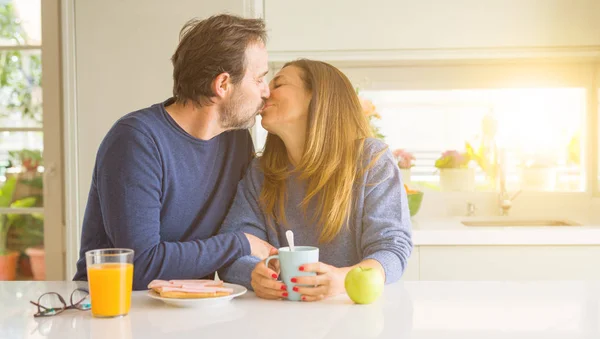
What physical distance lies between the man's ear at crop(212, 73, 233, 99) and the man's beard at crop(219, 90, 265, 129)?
2cm

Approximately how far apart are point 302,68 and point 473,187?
1.77 metres

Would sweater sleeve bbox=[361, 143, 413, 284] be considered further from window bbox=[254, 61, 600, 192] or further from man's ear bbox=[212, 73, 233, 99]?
window bbox=[254, 61, 600, 192]

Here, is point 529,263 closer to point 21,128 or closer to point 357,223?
A: point 357,223

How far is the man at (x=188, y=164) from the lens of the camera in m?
1.58

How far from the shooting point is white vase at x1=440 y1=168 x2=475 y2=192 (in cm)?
343

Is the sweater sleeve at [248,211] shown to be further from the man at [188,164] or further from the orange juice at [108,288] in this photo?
the orange juice at [108,288]

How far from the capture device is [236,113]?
186cm

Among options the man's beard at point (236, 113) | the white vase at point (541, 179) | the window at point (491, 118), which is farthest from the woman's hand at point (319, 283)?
the white vase at point (541, 179)

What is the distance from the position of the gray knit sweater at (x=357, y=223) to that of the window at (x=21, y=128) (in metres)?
1.66

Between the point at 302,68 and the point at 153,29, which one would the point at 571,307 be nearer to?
the point at 302,68

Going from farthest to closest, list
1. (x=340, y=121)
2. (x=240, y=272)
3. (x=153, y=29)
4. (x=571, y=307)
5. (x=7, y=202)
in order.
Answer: (x=7, y=202)
(x=153, y=29)
(x=340, y=121)
(x=240, y=272)
(x=571, y=307)

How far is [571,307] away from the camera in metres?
1.40

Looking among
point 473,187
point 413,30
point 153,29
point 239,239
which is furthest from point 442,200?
point 239,239

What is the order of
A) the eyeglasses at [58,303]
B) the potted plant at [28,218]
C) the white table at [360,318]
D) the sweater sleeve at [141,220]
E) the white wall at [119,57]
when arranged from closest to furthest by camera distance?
the white table at [360,318], the eyeglasses at [58,303], the sweater sleeve at [141,220], the white wall at [119,57], the potted plant at [28,218]
